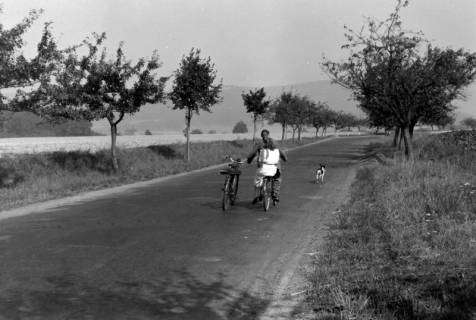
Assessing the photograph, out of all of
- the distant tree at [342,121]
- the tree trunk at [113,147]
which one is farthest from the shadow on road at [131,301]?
the distant tree at [342,121]

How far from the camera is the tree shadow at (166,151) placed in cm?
2884

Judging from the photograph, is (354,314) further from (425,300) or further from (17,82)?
(17,82)

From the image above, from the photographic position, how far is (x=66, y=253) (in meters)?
6.73

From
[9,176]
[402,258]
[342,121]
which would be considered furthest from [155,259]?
[342,121]

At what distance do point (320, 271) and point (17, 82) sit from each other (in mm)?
12113

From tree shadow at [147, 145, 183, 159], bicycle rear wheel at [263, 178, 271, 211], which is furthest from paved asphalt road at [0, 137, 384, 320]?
tree shadow at [147, 145, 183, 159]

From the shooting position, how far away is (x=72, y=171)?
1992 cm

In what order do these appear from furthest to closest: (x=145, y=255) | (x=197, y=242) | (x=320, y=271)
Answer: (x=197, y=242) < (x=145, y=255) < (x=320, y=271)

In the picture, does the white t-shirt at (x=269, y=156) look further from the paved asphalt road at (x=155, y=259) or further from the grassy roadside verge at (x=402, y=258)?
the grassy roadside verge at (x=402, y=258)

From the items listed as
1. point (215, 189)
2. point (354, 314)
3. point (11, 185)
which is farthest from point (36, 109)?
point (354, 314)

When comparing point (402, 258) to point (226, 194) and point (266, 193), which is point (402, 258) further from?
point (226, 194)

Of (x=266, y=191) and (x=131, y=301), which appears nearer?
(x=131, y=301)

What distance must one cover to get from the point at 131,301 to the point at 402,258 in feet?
11.5

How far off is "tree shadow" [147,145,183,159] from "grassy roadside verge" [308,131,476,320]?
19.0 meters
